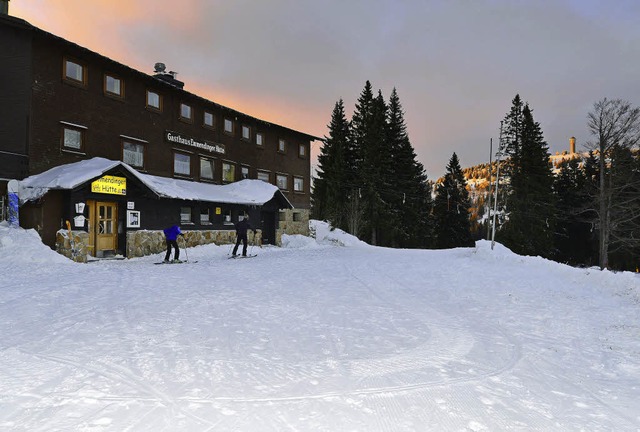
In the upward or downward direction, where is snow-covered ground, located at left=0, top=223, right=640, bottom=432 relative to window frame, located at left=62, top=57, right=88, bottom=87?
downward

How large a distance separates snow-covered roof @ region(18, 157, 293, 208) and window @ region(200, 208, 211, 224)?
43.3 inches

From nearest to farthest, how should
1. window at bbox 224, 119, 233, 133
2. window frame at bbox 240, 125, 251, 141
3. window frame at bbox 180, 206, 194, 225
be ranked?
window frame at bbox 180, 206, 194, 225 < window at bbox 224, 119, 233, 133 < window frame at bbox 240, 125, 251, 141

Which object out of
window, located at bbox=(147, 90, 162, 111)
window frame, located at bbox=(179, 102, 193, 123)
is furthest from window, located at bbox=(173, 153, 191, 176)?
window, located at bbox=(147, 90, 162, 111)

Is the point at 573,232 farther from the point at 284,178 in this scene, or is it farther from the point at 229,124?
the point at 229,124

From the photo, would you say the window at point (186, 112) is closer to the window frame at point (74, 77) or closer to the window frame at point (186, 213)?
the window frame at point (186, 213)

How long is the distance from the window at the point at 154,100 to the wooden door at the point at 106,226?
6.39 metres

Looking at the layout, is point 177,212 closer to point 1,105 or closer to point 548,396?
point 1,105

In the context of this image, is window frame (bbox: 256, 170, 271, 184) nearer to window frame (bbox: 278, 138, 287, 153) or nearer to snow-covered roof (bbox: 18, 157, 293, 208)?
snow-covered roof (bbox: 18, 157, 293, 208)

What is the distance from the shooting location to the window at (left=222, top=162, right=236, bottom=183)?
27.4 metres

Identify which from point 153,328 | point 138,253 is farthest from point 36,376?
point 138,253

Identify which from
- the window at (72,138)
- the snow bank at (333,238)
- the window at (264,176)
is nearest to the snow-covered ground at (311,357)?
the window at (72,138)

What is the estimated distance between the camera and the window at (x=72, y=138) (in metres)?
18.0

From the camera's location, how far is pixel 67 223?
1662 centimetres

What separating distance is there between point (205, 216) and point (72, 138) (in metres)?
8.23
